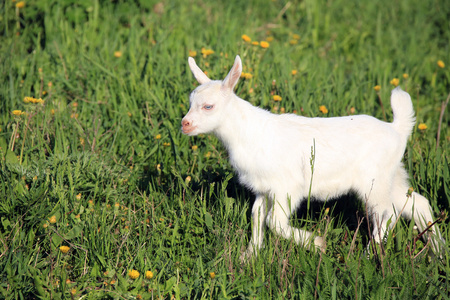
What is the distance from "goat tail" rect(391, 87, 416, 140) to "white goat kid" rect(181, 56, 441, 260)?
12 centimetres

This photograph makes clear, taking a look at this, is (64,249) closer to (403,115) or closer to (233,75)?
(233,75)

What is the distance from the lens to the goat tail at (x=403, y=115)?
366cm

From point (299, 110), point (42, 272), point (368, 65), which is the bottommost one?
point (42, 272)

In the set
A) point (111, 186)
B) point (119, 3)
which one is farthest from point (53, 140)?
point (119, 3)

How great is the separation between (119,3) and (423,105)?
146 inches

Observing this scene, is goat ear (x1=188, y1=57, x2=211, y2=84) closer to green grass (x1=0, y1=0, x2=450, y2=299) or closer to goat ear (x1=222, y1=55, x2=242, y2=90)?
goat ear (x1=222, y1=55, x2=242, y2=90)

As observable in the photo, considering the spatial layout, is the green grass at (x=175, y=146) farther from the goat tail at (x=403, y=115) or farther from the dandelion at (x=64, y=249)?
the goat tail at (x=403, y=115)

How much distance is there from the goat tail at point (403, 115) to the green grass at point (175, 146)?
1.42ft

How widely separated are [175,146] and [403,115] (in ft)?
5.79

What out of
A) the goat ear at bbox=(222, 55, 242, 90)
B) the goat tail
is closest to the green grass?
the goat tail

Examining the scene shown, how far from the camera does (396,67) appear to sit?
601 centimetres

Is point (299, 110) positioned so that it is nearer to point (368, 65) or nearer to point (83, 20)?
point (368, 65)

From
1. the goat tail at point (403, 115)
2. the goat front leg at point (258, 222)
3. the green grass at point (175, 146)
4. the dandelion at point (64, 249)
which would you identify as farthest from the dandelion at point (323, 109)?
the dandelion at point (64, 249)

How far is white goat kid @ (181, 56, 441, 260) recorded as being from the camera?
11.1 ft
